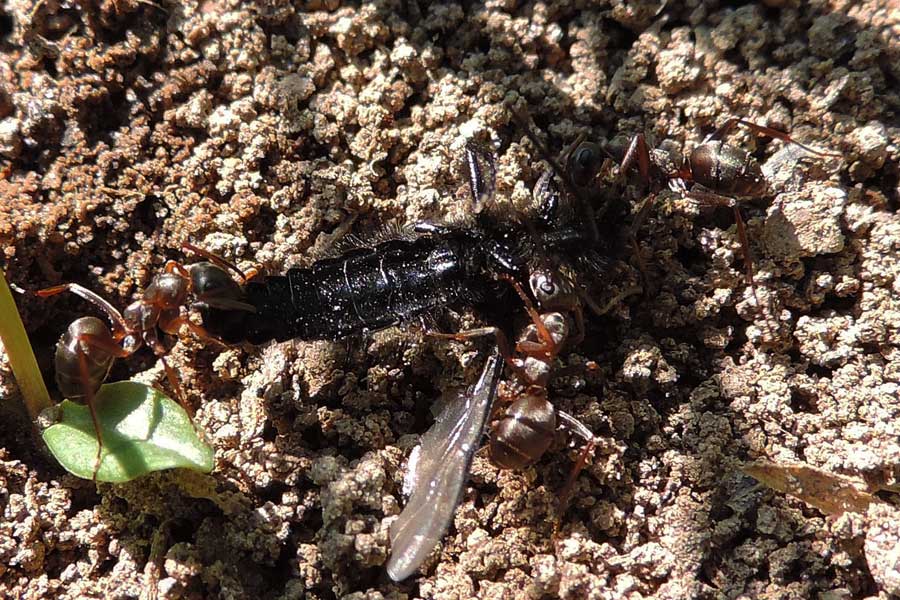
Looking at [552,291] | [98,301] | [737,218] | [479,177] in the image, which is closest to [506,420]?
[552,291]

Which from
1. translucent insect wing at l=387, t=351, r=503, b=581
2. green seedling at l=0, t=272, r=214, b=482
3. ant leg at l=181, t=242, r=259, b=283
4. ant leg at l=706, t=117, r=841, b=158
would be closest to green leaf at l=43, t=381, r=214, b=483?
green seedling at l=0, t=272, r=214, b=482

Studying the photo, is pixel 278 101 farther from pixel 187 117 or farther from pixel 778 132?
pixel 778 132

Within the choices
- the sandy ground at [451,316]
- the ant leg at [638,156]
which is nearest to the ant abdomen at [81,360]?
the sandy ground at [451,316]

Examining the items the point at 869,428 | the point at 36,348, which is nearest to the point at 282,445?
the point at 36,348

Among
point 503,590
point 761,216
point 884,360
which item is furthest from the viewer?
point 761,216

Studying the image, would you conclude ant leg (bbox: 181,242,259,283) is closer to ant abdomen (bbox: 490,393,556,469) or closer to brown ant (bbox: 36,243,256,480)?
brown ant (bbox: 36,243,256,480)

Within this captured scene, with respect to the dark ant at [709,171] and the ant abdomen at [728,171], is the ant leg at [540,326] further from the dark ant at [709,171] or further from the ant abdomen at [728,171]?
the ant abdomen at [728,171]

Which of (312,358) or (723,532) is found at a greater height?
(312,358)
